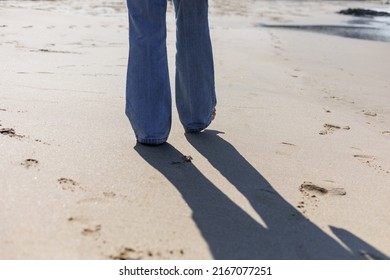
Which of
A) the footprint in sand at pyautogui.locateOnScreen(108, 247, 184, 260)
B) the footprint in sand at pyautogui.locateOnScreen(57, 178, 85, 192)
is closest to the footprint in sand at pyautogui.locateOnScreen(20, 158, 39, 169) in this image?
the footprint in sand at pyautogui.locateOnScreen(57, 178, 85, 192)

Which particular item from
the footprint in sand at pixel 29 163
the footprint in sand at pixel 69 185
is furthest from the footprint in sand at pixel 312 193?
the footprint in sand at pixel 29 163

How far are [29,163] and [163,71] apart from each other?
2.21 feet

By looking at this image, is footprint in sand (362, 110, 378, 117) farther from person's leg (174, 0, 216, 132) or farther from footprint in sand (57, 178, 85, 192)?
footprint in sand (57, 178, 85, 192)

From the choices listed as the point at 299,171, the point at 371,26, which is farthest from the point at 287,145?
the point at 371,26

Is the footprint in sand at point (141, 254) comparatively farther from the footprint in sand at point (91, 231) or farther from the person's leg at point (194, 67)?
the person's leg at point (194, 67)

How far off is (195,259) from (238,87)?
80.2 inches

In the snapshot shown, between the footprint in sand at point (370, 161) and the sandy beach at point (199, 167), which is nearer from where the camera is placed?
the sandy beach at point (199, 167)

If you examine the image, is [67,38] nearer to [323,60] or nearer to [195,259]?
[323,60]

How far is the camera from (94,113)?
2602mm

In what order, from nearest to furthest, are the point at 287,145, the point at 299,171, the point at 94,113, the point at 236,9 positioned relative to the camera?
the point at 299,171 → the point at 287,145 → the point at 94,113 → the point at 236,9

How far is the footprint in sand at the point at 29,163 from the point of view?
192cm

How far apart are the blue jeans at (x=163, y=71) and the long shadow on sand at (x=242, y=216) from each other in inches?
5.4

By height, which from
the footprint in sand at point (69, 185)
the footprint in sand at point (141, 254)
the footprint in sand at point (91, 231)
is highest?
the footprint in sand at point (69, 185)

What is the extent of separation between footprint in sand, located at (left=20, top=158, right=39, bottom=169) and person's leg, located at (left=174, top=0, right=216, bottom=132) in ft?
2.47
